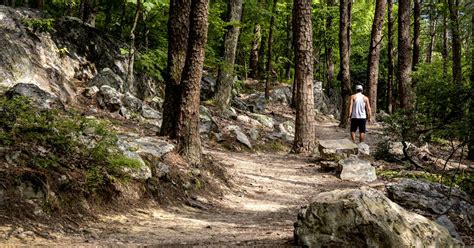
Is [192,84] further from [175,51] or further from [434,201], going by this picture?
[434,201]

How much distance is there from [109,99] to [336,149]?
583 cm

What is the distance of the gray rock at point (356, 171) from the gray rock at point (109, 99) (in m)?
5.66

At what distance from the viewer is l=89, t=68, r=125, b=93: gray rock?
39.6ft

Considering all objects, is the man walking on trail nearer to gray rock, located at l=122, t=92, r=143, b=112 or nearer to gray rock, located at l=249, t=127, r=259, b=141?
gray rock, located at l=249, t=127, r=259, b=141

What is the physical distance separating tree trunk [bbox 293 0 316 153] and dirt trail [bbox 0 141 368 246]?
1.55 m

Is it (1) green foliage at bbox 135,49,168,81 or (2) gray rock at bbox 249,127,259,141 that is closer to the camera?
(1) green foliage at bbox 135,49,168,81

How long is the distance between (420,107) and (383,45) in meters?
31.8

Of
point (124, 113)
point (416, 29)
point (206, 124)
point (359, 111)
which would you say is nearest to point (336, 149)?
point (359, 111)

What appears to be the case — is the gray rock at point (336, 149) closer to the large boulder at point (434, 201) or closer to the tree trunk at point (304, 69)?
the tree trunk at point (304, 69)

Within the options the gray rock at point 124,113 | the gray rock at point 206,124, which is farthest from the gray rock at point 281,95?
the gray rock at point 124,113

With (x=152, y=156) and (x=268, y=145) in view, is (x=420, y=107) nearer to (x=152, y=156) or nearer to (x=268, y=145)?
(x=152, y=156)

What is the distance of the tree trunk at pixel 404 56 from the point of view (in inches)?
531

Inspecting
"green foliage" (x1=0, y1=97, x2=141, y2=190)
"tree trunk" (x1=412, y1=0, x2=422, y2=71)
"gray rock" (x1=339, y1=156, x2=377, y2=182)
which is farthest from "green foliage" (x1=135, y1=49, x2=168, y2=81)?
"tree trunk" (x1=412, y1=0, x2=422, y2=71)

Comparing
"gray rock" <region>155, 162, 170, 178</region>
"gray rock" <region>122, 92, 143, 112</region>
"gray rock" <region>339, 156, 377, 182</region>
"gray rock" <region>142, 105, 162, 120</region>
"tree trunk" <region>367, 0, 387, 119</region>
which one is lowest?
"gray rock" <region>339, 156, 377, 182</region>
